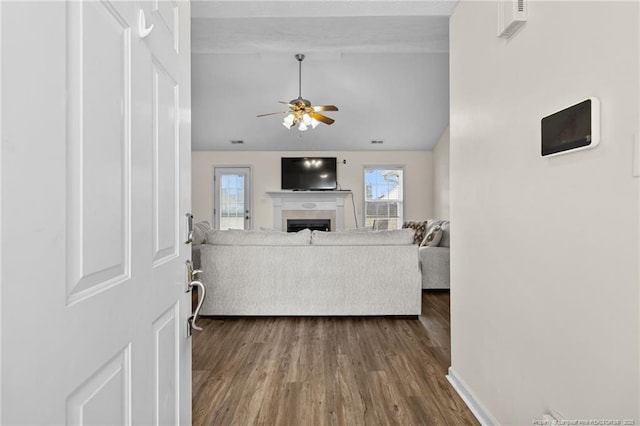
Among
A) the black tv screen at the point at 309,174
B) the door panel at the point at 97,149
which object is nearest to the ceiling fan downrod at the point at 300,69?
the black tv screen at the point at 309,174

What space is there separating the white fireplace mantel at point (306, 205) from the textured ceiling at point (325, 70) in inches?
40.4

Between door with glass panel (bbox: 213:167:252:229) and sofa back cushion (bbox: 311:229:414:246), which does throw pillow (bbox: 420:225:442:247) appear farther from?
door with glass panel (bbox: 213:167:252:229)

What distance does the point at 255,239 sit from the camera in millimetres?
3898

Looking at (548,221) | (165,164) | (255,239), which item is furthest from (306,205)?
(165,164)

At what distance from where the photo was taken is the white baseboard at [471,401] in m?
1.93

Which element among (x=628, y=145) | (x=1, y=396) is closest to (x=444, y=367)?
(x=628, y=145)

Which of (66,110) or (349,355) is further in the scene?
(349,355)

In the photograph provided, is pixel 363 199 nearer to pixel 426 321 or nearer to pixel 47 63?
pixel 426 321

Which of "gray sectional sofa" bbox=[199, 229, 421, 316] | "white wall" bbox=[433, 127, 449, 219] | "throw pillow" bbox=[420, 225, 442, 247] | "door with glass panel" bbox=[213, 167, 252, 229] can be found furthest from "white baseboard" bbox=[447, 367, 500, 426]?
"door with glass panel" bbox=[213, 167, 252, 229]

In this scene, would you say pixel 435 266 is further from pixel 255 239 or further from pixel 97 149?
pixel 97 149

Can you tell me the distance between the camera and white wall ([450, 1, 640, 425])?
3.55 ft

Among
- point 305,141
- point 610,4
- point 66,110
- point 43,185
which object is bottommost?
point 43,185

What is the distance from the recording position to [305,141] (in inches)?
331

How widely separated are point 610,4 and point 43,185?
139 cm
